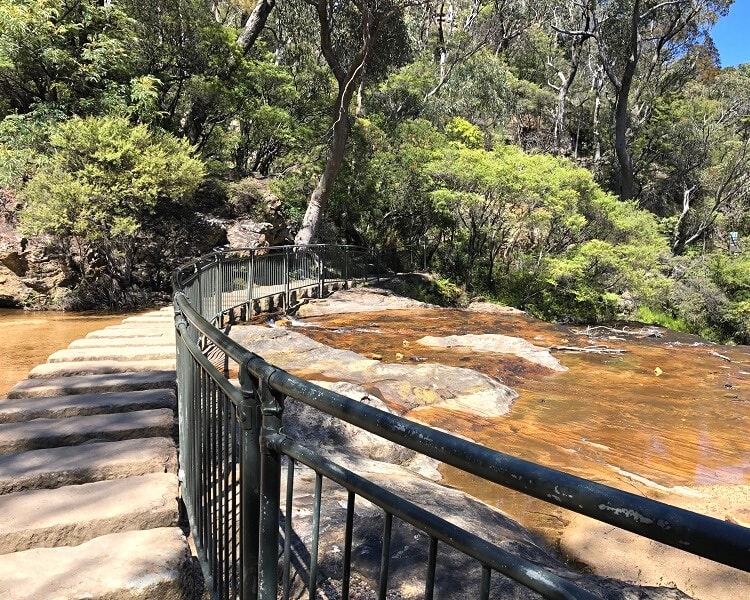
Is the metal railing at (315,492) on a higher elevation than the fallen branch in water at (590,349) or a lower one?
higher

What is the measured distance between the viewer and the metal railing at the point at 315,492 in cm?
79

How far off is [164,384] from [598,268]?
55.7ft

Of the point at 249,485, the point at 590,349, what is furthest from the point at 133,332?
the point at 590,349

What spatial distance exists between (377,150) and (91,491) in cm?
1860

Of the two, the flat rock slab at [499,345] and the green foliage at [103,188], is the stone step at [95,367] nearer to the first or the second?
the flat rock slab at [499,345]

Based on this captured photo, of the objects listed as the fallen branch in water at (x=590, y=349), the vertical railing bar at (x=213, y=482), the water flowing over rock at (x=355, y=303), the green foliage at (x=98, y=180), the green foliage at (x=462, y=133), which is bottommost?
the fallen branch in water at (x=590, y=349)

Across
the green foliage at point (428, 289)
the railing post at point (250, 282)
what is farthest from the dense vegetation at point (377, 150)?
the railing post at point (250, 282)

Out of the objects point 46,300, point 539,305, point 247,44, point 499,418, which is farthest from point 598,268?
point 46,300

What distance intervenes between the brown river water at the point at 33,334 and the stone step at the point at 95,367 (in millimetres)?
1793

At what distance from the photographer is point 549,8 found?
32688mm

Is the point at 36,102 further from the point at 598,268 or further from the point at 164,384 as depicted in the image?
the point at 598,268

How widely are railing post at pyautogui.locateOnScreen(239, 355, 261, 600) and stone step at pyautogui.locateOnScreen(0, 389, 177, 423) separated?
8.20 ft

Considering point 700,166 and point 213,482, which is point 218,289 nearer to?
point 213,482

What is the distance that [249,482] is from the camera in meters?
1.52
